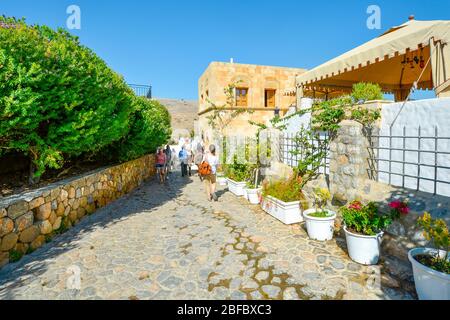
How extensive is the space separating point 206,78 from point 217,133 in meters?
4.63

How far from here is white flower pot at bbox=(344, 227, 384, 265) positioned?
3.58 metres

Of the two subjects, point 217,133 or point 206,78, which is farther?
point 206,78

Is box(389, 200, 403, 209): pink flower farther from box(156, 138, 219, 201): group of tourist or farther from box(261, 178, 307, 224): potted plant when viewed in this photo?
box(156, 138, 219, 201): group of tourist

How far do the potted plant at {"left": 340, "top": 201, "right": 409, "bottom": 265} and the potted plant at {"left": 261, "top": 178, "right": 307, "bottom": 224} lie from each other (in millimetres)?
1680

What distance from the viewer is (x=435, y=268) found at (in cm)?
267

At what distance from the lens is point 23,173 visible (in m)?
6.09

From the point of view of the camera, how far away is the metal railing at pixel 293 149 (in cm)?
561

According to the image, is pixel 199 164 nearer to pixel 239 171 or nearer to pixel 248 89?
pixel 239 171

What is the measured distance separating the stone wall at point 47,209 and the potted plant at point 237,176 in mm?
4176
